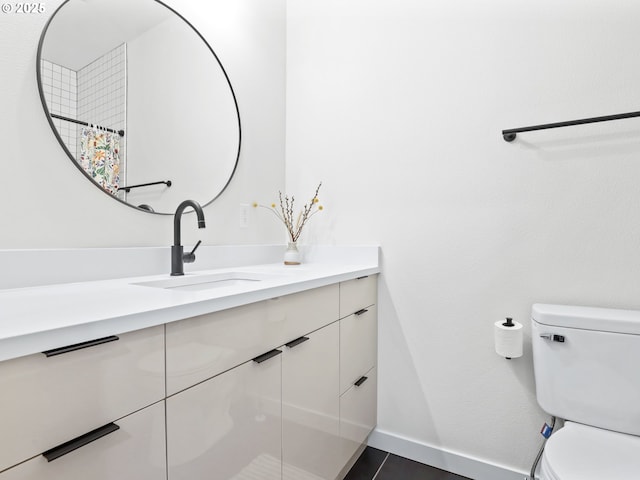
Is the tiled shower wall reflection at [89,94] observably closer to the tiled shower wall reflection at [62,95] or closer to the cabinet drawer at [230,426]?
the tiled shower wall reflection at [62,95]

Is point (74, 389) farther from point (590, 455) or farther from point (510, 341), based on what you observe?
point (510, 341)

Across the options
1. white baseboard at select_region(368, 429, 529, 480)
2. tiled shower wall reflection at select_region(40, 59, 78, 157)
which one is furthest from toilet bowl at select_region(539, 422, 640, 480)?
tiled shower wall reflection at select_region(40, 59, 78, 157)

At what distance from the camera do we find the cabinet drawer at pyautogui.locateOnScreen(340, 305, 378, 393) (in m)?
1.44

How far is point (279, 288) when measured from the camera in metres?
1.01

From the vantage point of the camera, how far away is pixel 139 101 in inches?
51.9

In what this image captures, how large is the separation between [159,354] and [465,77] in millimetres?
1594

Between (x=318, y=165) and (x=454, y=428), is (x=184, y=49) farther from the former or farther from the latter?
(x=454, y=428)

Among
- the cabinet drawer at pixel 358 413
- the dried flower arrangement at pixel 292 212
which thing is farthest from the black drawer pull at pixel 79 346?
the dried flower arrangement at pixel 292 212

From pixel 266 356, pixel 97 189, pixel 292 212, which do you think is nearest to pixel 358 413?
pixel 266 356

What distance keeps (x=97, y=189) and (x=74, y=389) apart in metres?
0.81

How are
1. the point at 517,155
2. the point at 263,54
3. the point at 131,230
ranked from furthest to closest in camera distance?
the point at 263,54, the point at 517,155, the point at 131,230

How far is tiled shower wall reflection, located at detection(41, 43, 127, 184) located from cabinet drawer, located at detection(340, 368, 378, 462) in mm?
1233

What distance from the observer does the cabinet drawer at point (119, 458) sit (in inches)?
20.7

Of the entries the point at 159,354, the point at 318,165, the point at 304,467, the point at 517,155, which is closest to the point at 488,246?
the point at 517,155
